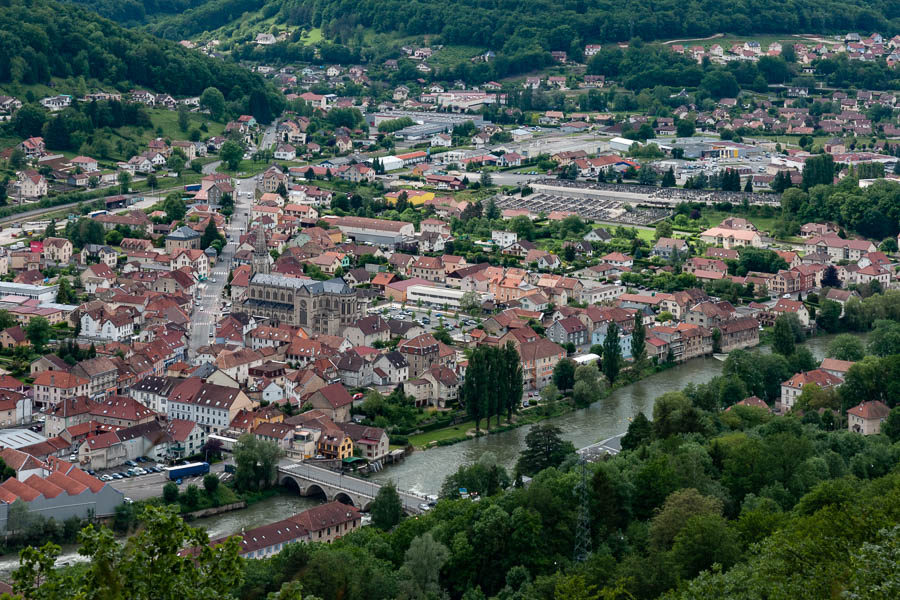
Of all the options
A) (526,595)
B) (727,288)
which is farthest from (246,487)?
(727,288)

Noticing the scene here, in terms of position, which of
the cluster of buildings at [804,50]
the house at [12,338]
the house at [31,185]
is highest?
the cluster of buildings at [804,50]

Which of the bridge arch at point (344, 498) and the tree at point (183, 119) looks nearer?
the bridge arch at point (344, 498)

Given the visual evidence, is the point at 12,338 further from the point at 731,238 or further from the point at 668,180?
the point at 668,180

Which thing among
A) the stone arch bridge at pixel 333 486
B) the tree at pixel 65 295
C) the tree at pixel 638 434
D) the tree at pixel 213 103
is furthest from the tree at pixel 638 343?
the tree at pixel 213 103

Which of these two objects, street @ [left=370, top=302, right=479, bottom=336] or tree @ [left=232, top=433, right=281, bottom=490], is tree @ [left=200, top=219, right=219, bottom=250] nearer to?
street @ [left=370, top=302, right=479, bottom=336]

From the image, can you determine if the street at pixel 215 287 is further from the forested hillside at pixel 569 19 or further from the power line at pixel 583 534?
the forested hillside at pixel 569 19

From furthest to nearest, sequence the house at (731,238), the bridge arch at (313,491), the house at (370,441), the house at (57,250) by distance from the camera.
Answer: the house at (731,238) < the house at (57,250) < the house at (370,441) < the bridge arch at (313,491)

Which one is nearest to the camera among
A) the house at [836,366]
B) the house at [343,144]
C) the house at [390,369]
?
the house at [836,366]
